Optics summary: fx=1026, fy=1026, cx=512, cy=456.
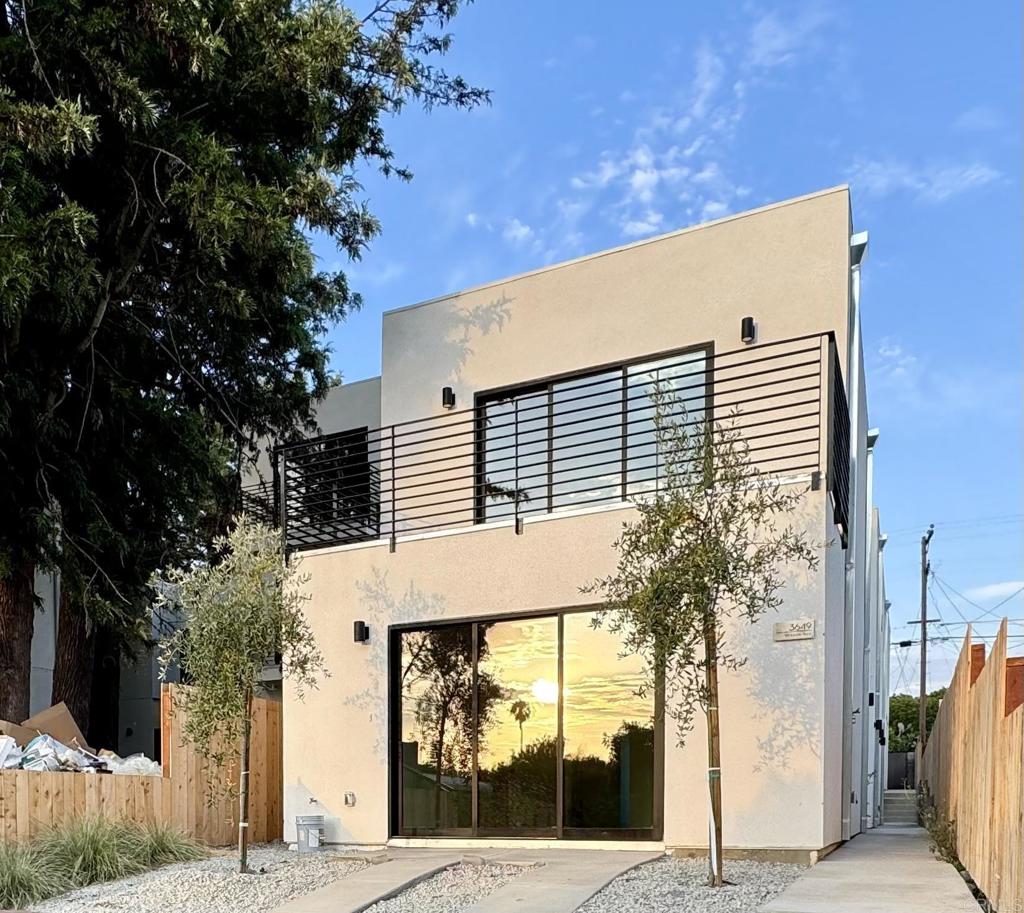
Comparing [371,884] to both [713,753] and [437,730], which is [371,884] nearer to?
[437,730]

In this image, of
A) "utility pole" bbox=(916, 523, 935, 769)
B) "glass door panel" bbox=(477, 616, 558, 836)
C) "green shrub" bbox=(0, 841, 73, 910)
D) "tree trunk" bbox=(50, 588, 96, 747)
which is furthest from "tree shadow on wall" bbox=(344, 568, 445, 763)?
"utility pole" bbox=(916, 523, 935, 769)

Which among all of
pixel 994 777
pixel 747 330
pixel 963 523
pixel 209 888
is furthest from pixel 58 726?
pixel 963 523

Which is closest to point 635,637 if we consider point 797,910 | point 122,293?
point 797,910

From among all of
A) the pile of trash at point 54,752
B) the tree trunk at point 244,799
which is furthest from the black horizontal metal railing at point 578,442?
the pile of trash at point 54,752

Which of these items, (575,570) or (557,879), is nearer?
(557,879)

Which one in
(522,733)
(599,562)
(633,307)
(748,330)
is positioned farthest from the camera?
(633,307)

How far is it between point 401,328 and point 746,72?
5.00 metres

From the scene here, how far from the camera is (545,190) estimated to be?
13.9m

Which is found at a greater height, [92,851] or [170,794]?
[170,794]

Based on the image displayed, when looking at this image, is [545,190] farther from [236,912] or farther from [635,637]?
[236,912]

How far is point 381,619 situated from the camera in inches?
421

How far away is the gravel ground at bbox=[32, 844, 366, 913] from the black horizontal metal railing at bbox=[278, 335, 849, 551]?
Result: 3396 mm

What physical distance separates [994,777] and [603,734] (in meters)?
3.65

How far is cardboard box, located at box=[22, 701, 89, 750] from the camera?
12172 millimetres
